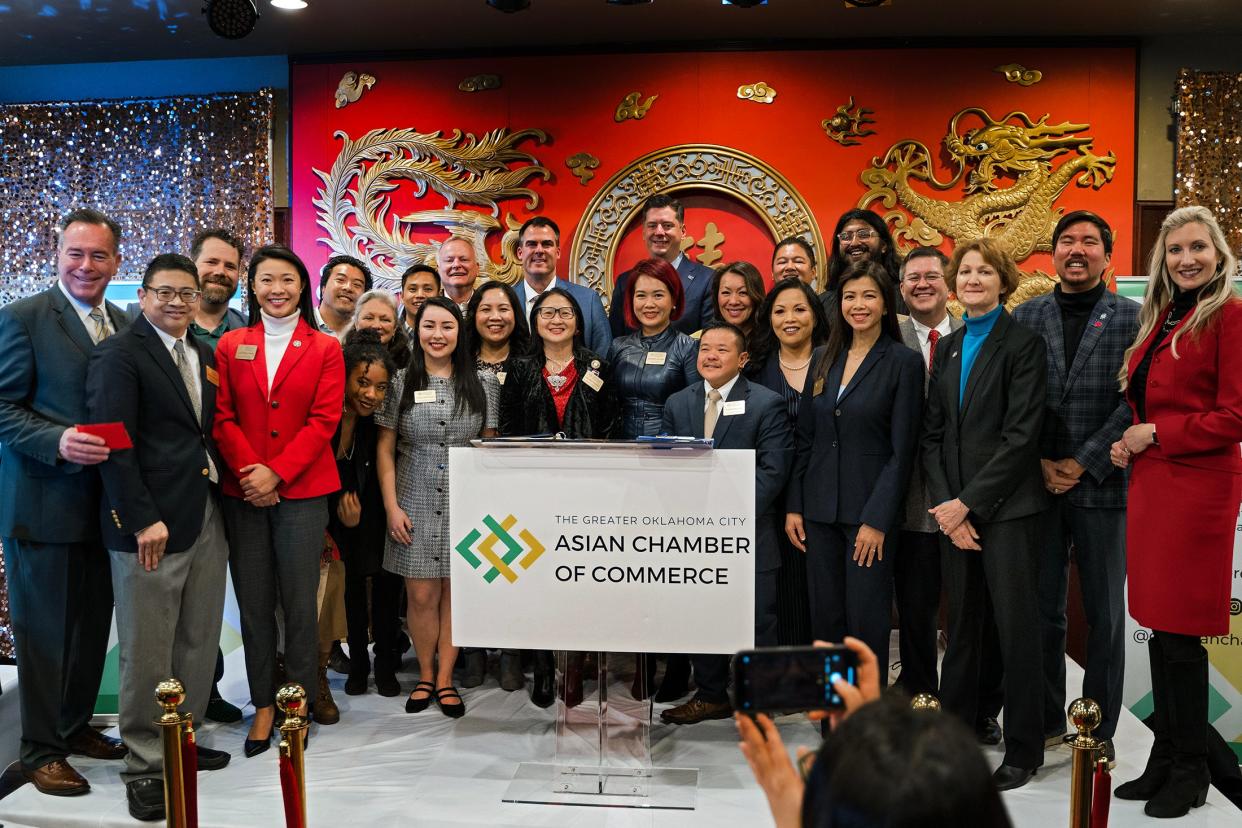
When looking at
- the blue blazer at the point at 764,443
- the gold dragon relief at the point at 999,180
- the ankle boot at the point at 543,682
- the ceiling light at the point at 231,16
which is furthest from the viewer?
the gold dragon relief at the point at 999,180

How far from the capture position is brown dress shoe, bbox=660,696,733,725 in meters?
3.75

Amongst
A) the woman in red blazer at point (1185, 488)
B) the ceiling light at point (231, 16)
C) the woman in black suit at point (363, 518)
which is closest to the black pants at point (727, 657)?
the woman in red blazer at point (1185, 488)

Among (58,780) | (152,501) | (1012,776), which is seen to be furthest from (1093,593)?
(58,780)

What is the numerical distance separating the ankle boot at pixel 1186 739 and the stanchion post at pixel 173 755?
2776mm

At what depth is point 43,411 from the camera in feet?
10.7

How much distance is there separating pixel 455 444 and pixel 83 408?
132 cm

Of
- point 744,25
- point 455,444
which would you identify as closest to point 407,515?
point 455,444

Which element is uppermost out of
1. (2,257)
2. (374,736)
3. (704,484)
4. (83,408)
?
(2,257)

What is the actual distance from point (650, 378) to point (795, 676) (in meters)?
→ 2.90

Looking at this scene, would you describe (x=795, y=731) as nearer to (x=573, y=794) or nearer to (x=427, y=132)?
(x=573, y=794)

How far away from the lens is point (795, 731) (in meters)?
3.77

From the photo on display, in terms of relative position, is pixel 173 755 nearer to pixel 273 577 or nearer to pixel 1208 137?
pixel 273 577

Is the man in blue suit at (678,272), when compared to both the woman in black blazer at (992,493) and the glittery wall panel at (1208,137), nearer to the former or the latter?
the woman in black blazer at (992,493)

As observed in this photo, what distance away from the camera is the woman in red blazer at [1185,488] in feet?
9.68
